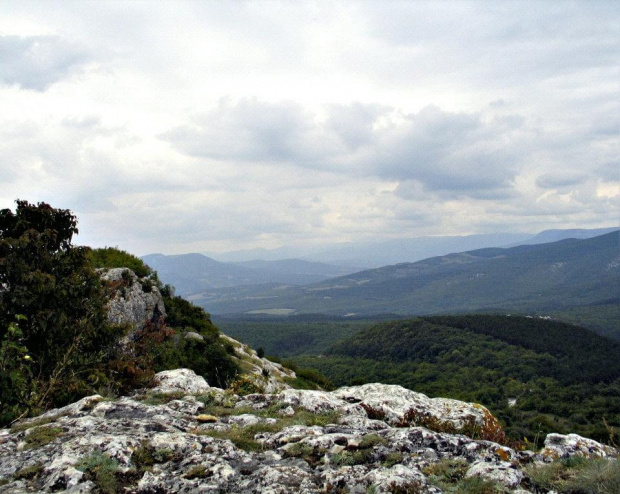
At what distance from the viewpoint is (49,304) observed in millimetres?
10703

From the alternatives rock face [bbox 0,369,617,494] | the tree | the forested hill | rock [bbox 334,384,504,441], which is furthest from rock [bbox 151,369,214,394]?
the forested hill

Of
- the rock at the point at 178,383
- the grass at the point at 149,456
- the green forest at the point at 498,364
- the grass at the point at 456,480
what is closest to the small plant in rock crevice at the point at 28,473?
the grass at the point at 149,456

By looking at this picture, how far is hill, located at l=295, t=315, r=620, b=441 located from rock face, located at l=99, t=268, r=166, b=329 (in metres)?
67.8

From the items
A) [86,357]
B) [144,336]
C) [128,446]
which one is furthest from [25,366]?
[144,336]

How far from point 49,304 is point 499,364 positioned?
135171mm

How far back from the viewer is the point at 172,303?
29.9 metres

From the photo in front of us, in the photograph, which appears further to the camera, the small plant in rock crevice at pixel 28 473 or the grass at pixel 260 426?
the grass at pixel 260 426

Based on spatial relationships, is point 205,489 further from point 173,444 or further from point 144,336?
point 144,336

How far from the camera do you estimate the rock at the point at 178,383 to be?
10.3m

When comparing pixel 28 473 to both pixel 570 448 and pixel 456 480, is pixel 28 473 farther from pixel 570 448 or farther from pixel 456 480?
pixel 570 448

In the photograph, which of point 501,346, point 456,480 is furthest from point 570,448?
point 501,346

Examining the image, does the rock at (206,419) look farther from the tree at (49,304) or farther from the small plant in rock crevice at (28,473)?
the tree at (49,304)

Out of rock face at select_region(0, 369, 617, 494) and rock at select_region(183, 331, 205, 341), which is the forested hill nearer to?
rock at select_region(183, 331, 205, 341)

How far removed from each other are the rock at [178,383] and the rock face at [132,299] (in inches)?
363
